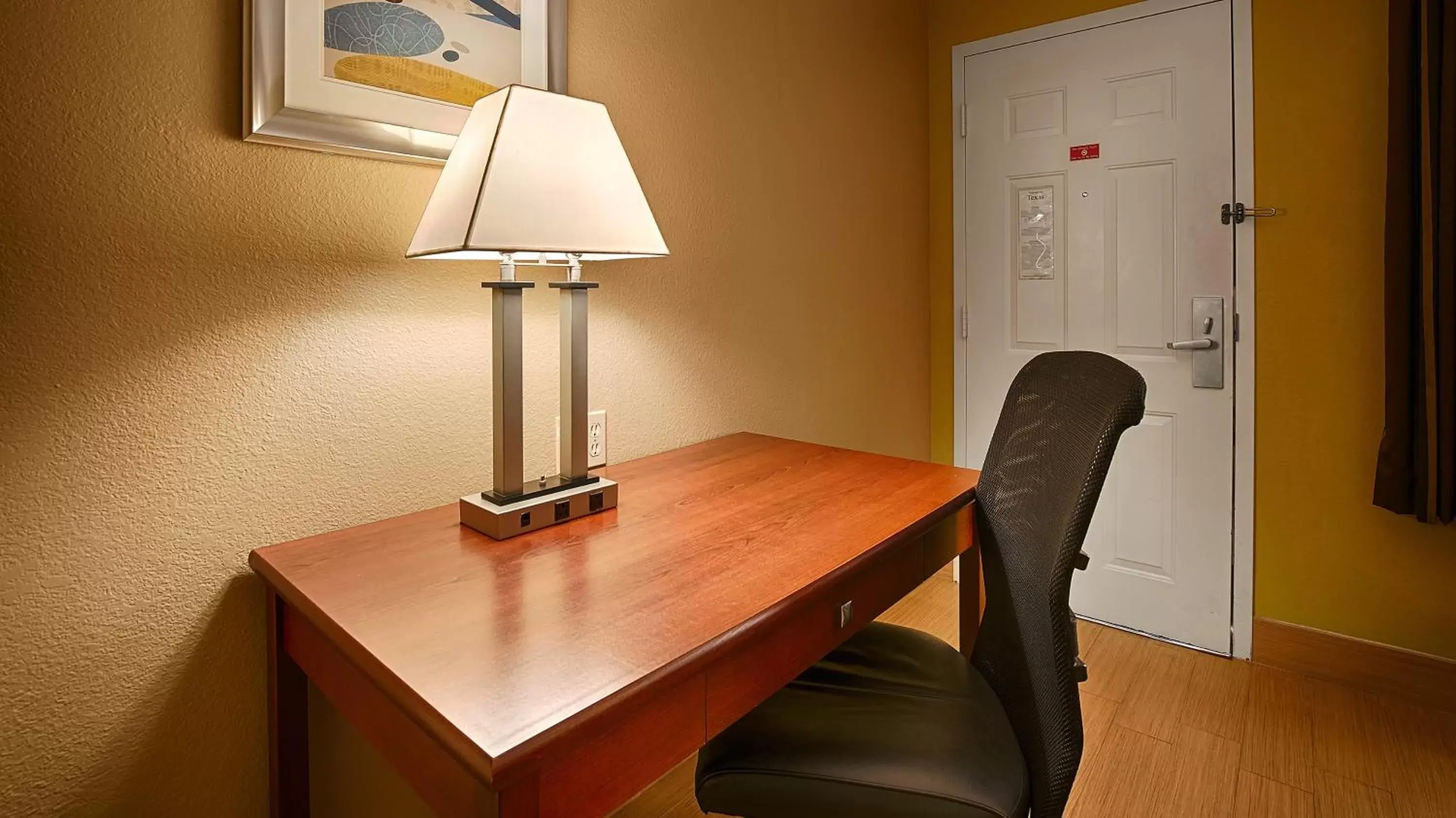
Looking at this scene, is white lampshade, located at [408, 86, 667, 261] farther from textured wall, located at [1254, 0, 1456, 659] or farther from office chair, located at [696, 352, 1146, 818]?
textured wall, located at [1254, 0, 1456, 659]

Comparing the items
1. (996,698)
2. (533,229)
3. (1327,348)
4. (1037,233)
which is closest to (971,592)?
(996,698)

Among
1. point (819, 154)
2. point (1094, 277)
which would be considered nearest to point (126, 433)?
point (819, 154)

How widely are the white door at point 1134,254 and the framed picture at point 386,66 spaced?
5.80ft

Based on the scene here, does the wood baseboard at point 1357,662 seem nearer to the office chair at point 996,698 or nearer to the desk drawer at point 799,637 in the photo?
the office chair at point 996,698

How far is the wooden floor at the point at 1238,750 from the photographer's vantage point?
167 centimetres

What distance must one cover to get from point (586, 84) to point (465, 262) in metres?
0.47

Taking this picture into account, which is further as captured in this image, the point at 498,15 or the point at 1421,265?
the point at 1421,265

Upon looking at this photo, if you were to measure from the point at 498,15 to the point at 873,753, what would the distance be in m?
1.35

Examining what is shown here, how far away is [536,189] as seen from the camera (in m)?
1.03

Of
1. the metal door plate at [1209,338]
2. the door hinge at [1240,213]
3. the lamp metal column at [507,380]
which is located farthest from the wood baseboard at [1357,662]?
the lamp metal column at [507,380]

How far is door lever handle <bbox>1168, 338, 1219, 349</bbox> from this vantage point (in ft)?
7.55

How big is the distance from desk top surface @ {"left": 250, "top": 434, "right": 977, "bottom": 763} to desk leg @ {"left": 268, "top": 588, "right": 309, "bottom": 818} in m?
0.13

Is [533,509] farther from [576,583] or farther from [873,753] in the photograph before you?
[873,753]

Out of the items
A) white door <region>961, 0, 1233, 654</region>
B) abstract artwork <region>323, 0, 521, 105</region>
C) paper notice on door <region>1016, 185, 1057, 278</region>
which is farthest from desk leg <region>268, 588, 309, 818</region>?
paper notice on door <region>1016, 185, 1057, 278</region>
